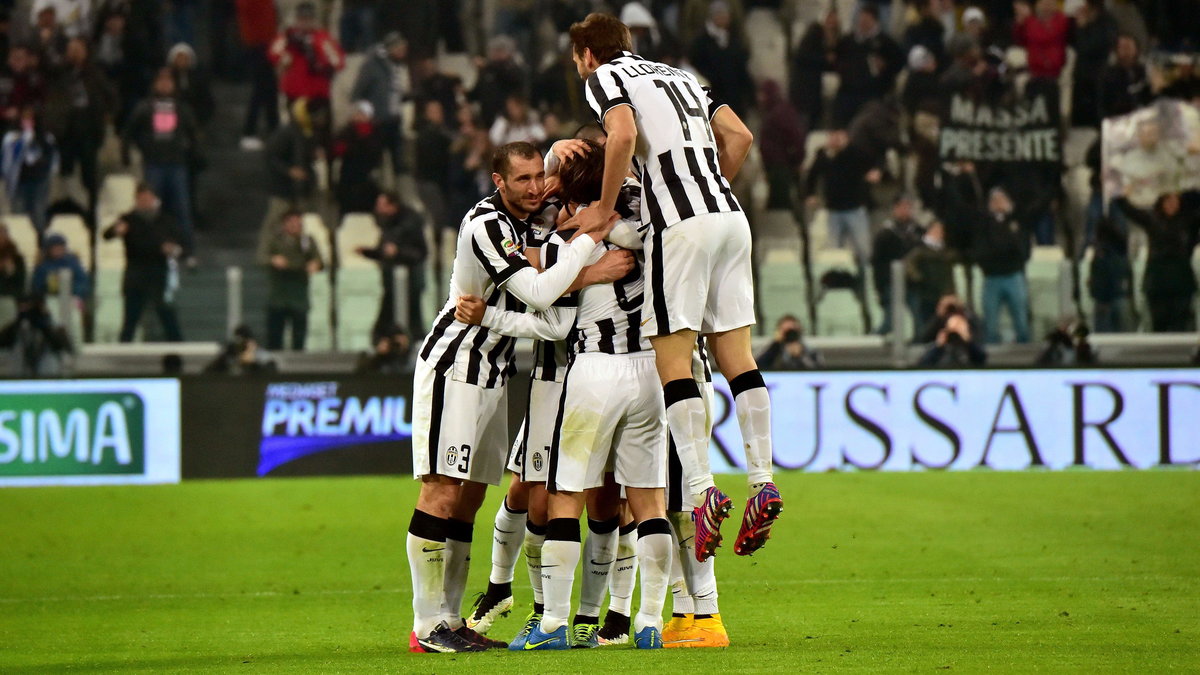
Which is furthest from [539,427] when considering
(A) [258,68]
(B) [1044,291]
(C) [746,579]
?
(A) [258,68]

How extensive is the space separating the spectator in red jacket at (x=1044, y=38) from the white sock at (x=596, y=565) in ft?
39.0

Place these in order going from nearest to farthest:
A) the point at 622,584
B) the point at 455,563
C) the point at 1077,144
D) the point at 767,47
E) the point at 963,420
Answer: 1. the point at 622,584
2. the point at 455,563
3. the point at 963,420
4. the point at 1077,144
5. the point at 767,47

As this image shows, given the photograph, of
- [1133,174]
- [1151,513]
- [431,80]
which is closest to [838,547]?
[1151,513]

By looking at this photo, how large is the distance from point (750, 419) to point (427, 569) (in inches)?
51.5

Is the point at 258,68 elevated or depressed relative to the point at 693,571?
elevated

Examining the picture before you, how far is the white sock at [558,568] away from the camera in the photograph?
18.6ft

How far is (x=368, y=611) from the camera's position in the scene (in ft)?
23.5

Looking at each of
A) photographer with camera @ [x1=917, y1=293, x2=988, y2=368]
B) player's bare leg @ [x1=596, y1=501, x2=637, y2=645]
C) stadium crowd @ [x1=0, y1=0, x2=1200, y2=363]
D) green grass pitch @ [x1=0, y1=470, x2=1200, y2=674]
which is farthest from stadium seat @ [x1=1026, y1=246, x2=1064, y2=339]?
player's bare leg @ [x1=596, y1=501, x2=637, y2=645]

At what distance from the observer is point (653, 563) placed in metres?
5.65

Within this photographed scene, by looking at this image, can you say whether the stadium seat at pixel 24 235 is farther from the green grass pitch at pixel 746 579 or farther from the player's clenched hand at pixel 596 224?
the player's clenched hand at pixel 596 224

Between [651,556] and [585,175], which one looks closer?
[651,556]

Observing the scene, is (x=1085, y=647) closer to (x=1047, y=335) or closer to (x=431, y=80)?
(x=1047, y=335)

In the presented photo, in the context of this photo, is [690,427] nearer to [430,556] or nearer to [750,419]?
[750,419]

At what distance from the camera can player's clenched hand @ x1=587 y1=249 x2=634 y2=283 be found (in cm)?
576
